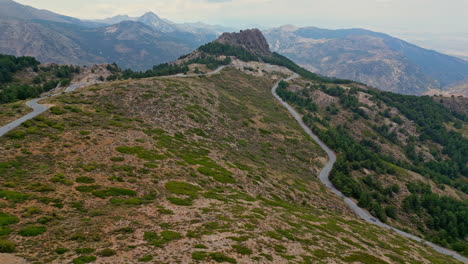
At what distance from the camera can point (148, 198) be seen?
37.2m

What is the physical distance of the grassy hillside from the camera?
24.6 m

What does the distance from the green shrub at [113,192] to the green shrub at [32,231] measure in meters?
9.59

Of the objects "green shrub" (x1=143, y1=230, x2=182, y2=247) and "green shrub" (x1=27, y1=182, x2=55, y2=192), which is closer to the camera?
"green shrub" (x1=143, y1=230, x2=182, y2=247)

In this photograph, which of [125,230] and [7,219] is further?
[125,230]

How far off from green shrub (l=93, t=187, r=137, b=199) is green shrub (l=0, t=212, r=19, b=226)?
9492 millimetres

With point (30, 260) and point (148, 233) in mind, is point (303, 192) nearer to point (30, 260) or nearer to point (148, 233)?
point (148, 233)

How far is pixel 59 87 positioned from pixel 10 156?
133 meters

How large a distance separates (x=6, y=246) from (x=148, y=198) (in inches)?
698

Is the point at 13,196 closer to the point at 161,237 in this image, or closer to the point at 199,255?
the point at 161,237

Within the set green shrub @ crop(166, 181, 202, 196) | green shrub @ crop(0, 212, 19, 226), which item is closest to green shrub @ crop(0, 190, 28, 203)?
green shrub @ crop(0, 212, 19, 226)

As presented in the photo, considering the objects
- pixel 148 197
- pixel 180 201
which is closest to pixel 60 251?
pixel 148 197

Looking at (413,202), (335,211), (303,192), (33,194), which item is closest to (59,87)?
(33,194)

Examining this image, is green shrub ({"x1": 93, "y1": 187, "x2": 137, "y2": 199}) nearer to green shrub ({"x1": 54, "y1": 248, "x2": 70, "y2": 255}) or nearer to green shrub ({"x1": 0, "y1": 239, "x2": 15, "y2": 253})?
green shrub ({"x1": 54, "y1": 248, "x2": 70, "y2": 255})

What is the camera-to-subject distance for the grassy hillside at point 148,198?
24.6 meters
